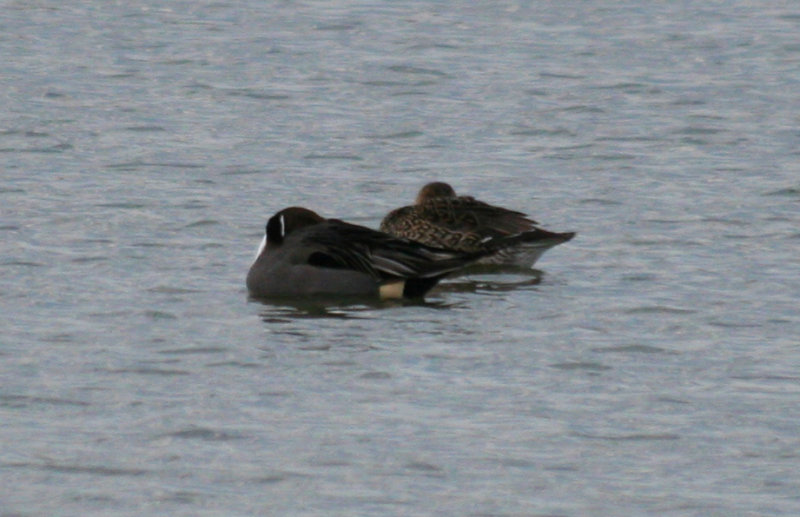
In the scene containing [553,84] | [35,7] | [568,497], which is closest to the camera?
[568,497]

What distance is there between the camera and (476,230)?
14.3 metres

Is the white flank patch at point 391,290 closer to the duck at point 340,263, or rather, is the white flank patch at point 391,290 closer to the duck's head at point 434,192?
the duck at point 340,263

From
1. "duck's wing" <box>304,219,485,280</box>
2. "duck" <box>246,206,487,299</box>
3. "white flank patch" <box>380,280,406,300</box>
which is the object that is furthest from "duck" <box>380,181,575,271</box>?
"white flank patch" <box>380,280,406,300</box>

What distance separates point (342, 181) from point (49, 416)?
725cm

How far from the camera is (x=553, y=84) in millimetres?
21156

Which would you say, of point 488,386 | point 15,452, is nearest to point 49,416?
point 15,452

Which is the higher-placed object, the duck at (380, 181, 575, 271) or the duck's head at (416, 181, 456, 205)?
the duck's head at (416, 181, 456, 205)

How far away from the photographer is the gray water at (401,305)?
889 cm

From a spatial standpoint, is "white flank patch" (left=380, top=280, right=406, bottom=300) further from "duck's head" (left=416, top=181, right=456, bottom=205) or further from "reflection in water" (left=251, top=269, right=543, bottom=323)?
"duck's head" (left=416, top=181, right=456, bottom=205)

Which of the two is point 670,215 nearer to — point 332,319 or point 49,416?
point 332,319

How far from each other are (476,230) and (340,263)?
1600 millimetres

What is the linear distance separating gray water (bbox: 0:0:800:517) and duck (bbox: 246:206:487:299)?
23cm

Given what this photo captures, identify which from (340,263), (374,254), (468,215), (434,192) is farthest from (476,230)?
(340,263)

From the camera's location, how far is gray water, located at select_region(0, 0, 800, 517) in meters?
8.89
